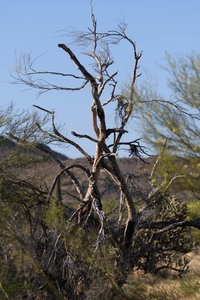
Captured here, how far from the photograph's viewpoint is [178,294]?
11.2 meters

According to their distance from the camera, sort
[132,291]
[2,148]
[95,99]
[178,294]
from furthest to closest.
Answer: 1. [2,148]
2. [95,99]
3. [178,294]
4. [132,291]

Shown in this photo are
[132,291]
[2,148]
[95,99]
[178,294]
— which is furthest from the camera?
[2,148]

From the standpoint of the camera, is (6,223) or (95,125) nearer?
(6,223)

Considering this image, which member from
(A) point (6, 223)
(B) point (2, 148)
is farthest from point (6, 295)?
(B) point (2, 148)

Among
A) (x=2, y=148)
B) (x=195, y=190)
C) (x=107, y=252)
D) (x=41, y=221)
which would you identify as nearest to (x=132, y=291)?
(x=107, y=252)

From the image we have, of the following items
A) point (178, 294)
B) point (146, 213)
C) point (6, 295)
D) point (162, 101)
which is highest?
point (162, 101)

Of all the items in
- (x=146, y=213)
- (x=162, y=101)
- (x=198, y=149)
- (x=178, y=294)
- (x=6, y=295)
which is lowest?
(x=6, y=295)

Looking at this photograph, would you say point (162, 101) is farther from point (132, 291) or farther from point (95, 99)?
point (132, 291)

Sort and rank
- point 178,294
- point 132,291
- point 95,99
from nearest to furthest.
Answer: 1. point 132,291
2. point 178,294
3. point 95,99

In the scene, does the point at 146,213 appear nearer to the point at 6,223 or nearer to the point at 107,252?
the point at 107,252

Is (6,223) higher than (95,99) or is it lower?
lower

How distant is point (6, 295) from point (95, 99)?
3.66 metres

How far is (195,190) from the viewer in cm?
1064

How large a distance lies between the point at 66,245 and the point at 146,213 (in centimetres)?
215
